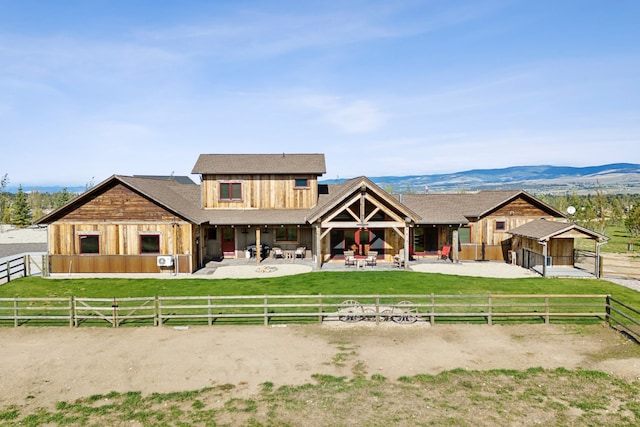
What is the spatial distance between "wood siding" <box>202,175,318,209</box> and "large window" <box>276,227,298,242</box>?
1.66 meters

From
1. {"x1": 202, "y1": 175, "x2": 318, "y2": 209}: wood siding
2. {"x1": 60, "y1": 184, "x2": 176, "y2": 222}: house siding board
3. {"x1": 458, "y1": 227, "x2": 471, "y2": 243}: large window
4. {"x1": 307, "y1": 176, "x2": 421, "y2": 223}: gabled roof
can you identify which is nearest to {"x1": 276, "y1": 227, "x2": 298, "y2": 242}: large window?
{"x1": 202, "y1": 175, "x2": 318, "y2": 209}: wood siding

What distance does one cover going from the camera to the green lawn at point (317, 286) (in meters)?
19.6

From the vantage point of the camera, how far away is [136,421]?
28.6ft

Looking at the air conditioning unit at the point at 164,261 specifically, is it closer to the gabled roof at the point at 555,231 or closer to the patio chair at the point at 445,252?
the patio chair at the point at 445,252

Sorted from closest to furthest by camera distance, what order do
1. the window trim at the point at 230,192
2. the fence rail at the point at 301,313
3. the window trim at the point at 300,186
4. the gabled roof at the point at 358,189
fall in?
the fence rail at the point at 301,313 → the gabled roof at the point at 358,189 → the window trim at the point at 230,192 → the window trim at the point at 300,186

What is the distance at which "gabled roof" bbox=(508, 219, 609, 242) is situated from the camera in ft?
76.3

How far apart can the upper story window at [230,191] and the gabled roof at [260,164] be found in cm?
101

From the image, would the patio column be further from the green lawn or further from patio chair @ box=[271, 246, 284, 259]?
patio chair @ box=[271, 246, 284, 259]

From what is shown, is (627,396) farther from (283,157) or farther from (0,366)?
(283,157)

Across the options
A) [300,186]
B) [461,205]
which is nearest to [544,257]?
[461,205]

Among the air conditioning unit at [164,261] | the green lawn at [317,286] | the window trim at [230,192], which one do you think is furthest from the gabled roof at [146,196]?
the green lawn at [317,286]

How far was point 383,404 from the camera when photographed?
9.39 m

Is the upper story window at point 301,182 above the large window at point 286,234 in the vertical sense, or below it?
above

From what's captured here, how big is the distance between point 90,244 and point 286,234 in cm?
1264
